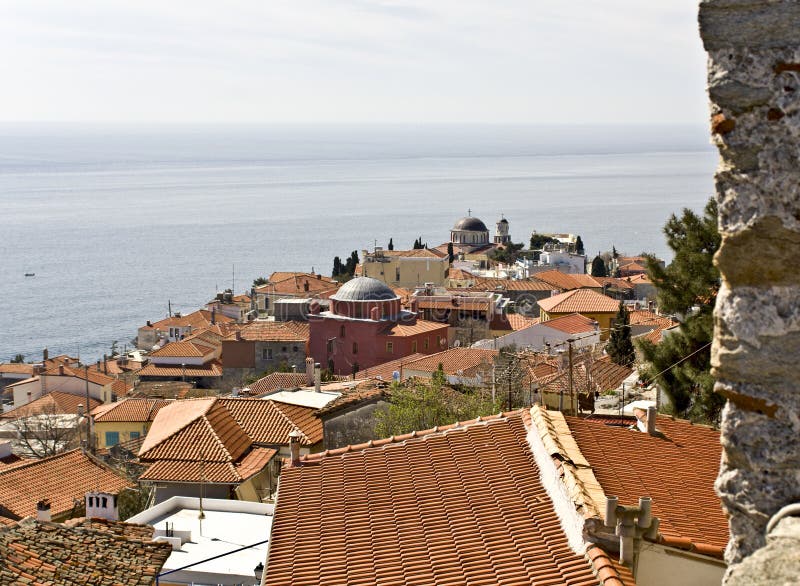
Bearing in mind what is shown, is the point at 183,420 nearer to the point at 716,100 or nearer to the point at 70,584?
the point at 70,584

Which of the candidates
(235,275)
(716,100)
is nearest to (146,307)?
(235,275)

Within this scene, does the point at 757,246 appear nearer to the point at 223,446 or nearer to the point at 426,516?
the point at 426,516

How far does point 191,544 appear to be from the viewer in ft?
34.5

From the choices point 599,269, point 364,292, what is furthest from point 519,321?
point 599,269

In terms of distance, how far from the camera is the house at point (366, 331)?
41.5 metres

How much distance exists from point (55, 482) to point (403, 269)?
147 feet

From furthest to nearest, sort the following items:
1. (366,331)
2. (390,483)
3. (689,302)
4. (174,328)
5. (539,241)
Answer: (539,241)
(174,328)
(366,331)
(689,302)
(390,483)

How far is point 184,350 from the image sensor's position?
4441cm

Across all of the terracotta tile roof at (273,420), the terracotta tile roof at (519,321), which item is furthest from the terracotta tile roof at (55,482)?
the terracotta tile roof at (519,321)

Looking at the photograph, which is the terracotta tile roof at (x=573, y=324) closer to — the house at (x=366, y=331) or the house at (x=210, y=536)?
the house at (x=366, y=331)

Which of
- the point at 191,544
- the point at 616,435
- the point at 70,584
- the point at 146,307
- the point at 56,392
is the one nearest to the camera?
the point at 70,584

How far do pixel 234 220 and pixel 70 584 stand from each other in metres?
127

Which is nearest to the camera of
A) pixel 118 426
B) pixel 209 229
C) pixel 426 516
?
pixel 426 516

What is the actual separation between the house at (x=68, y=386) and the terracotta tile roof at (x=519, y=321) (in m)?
14.5
